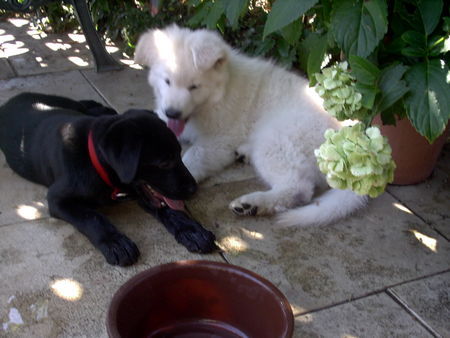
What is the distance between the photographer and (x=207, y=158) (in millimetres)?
3398

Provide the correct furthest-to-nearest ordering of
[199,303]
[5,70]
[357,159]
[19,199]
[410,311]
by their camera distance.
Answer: [5,70] < [19,199] < [410,311] < [199,303] < [357,159]

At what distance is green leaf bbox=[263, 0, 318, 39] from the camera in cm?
183

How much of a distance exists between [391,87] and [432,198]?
179 centimetres

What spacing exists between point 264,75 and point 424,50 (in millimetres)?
1923

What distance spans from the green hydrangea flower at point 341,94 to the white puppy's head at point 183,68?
1485 millimetres

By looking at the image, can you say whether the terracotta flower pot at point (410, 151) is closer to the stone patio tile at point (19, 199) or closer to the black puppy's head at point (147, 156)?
the black puppy's head at point (147, 156)

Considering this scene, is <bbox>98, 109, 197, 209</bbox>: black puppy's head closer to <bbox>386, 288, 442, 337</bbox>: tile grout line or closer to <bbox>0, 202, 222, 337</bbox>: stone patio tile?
<bbox>0, 202, 222, 337</bbox>: stone patio tile

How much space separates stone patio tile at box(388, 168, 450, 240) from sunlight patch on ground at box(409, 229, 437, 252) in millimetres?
104

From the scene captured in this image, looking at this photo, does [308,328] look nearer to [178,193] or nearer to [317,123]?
[178,193]

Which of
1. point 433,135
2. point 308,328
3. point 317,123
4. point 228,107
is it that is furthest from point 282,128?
point 433,135

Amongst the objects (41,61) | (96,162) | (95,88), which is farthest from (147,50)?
(41,61)

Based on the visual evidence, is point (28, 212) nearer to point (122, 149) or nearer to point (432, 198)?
point (122, 149)

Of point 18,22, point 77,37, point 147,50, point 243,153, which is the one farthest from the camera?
point 18,22

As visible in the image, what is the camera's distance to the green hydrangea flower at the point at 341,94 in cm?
172
